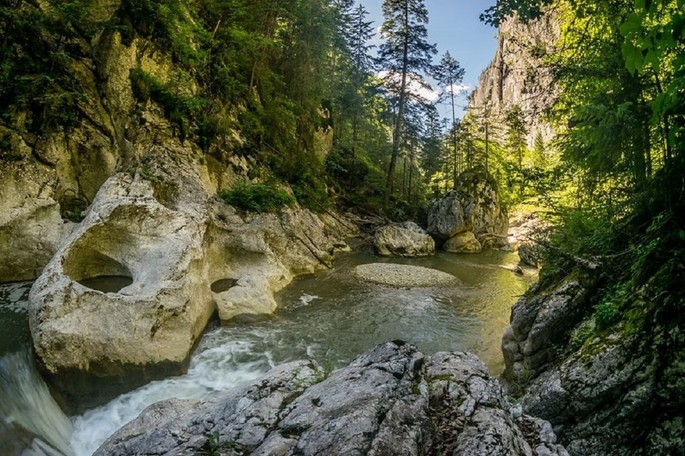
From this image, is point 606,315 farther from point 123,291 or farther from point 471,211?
point 471,211

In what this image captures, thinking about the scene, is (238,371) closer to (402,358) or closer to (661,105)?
(402,358)

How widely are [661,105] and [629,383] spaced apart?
9.87 feet

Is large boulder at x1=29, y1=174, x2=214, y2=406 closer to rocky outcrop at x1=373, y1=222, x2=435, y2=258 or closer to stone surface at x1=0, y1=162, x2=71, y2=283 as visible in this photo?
stone surface at x1=0, y1=162, x2=71, y2=283

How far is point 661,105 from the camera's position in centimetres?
171

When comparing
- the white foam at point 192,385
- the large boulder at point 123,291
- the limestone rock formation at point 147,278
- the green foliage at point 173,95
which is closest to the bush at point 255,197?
the limestone rock formation at point 147,278

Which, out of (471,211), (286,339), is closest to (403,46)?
(471,211)

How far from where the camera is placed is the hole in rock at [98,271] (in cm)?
782

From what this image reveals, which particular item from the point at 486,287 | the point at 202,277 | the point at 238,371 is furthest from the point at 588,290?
the point at 486,287

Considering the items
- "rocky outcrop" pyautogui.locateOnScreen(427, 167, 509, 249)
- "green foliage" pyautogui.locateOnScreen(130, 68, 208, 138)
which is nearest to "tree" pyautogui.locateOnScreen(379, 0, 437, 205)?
"rocky outcrop" pyautogui.locateOnScreen(427, 167, 509, 249)

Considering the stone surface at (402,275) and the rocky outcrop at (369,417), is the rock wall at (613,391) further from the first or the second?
the stone surface at (402,275)

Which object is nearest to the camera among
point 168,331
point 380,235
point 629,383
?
point 629,383

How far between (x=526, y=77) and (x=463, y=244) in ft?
54.7

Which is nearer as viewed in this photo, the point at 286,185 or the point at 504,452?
the point at 504,452

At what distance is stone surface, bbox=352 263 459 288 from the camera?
14540 mm
